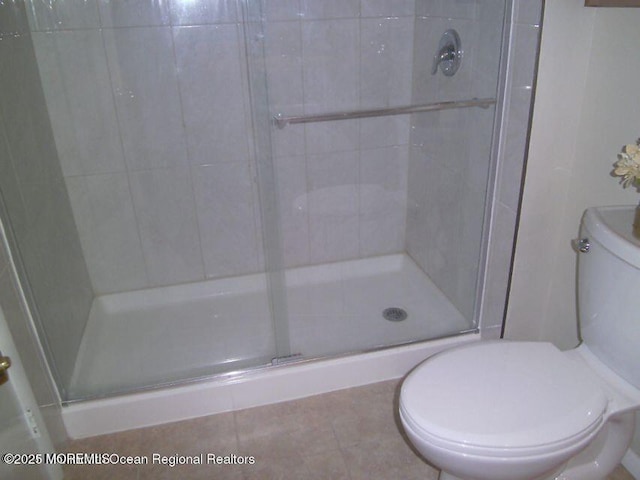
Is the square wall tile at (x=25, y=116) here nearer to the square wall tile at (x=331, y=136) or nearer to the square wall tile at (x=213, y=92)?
the square wall tile at (x=213, y=92)

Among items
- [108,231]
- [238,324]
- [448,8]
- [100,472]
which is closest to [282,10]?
[448,8]

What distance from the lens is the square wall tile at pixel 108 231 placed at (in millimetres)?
2129

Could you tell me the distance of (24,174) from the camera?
1667mm

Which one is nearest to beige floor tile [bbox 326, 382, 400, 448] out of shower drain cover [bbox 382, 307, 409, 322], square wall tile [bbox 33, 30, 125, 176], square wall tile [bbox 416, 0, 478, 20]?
shower drain cover [bbox 382, 307, 409, 322]

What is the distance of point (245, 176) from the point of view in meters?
2.27

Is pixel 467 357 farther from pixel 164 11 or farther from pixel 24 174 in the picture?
pixel 164 11

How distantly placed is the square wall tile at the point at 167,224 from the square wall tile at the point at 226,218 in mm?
43

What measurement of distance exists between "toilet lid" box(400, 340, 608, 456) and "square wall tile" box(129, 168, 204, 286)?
1306 millimetres

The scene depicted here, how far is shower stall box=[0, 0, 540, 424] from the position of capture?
1.85 m

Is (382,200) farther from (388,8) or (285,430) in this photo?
(285,430)

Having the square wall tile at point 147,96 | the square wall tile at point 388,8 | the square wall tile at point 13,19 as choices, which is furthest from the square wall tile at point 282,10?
the square wall tile at point 13,19

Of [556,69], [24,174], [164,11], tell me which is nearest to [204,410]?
[24,174]

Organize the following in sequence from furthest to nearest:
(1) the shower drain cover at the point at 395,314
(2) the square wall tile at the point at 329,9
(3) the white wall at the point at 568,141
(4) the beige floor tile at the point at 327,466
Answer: (1) the shower drain cover at the point at 395,314, (2) the square wall tile at the point at 329,9, (4) the beige floor tile at the point at 327,466, (3) the white wall at the point at 568,141

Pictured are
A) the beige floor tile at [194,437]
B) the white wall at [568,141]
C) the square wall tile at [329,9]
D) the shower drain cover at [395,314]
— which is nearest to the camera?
the white wall at [568,141]
